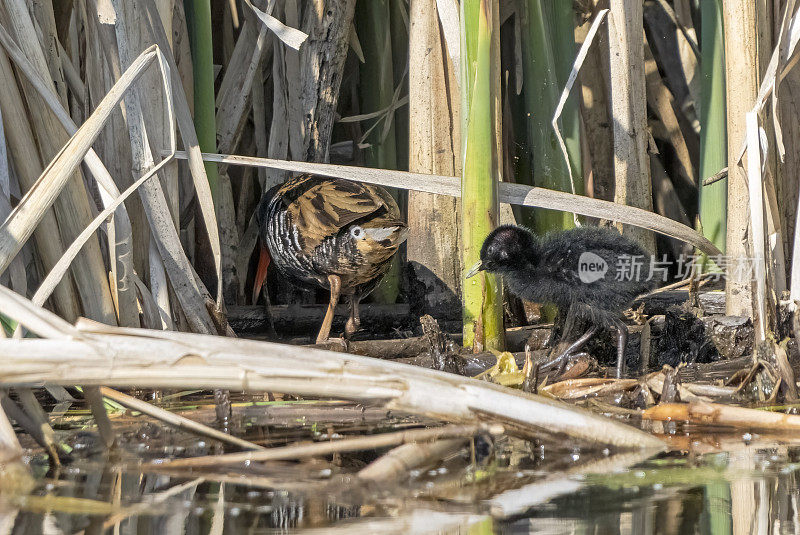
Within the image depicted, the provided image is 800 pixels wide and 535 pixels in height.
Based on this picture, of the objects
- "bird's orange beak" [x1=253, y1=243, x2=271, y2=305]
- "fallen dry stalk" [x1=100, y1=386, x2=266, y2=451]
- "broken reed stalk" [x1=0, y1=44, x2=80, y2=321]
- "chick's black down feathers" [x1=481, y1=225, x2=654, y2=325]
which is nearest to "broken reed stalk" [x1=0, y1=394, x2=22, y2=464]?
"fallen dry stalk" [x1=100, y1=386, x2=266, y2=451]

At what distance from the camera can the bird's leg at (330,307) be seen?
143 inches

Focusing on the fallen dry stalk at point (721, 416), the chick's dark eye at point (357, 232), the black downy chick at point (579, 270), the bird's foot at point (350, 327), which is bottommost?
the fallen dry stalk at point (721, 416)

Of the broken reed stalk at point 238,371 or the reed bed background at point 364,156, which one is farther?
the reed bed background at point 364,156

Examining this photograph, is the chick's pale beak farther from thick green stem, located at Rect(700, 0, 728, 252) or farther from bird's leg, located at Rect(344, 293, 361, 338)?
thick green stem, located at Rect(700, 0, 728, 252)

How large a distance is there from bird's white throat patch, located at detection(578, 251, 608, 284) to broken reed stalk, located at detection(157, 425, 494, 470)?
3.55ft

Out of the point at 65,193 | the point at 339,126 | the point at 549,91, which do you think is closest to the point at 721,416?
the point at 549,91

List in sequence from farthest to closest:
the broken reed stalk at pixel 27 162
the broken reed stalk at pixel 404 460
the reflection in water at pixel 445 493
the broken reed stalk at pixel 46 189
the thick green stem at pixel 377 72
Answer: the thick green stem at pixel 377 72
the broken reed stalk at pixel 27 162
the broken reed stalk at pixel 46 189
the broken reed stalk at pixel 404 460
the reflection in water at pixel 445 493

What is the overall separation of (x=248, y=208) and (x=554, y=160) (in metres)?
1.46

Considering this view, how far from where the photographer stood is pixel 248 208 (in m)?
4.34

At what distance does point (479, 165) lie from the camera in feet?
10.3

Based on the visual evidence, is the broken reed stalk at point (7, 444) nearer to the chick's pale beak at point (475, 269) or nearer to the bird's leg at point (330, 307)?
the chick's pale beak at point (475, 269)

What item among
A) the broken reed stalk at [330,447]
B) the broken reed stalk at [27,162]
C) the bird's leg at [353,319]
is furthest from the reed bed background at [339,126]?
the broken reed stalk at [330,447]

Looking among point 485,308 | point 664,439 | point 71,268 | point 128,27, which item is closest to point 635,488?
point 664,439

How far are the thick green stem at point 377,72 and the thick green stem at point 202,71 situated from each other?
83 centimetres
